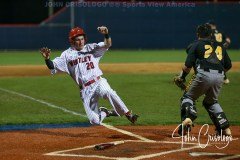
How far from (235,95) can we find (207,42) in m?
6.82

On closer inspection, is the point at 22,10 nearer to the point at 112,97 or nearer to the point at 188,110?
the point at 112,97

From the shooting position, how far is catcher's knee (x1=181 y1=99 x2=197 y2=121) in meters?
8.34

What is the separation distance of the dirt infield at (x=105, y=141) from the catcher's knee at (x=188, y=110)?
39 cm

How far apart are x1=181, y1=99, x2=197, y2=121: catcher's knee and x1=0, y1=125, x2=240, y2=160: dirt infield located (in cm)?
39

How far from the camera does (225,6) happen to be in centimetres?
3362

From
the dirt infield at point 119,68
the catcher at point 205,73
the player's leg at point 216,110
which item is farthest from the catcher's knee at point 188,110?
the dirt infield at point 119,68

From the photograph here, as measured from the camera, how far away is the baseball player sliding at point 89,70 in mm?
8992

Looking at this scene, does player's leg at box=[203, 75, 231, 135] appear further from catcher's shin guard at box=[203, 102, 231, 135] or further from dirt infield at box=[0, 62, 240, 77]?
dirt infield at box=[0, 62, 240, 77]

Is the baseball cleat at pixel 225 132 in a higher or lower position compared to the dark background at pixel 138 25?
higher

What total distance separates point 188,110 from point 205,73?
64cm

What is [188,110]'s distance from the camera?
835 centimetres

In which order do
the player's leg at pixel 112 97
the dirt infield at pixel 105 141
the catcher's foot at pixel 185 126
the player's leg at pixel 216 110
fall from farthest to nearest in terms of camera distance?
the player's leg at pixel 112 97 < the player's leg at pixel 216 110 < the catcher's foot at pixel 185 126 < the dirt infield at pixel 105 141

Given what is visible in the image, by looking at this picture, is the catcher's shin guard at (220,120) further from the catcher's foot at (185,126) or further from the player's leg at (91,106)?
the player's leg at (91,106)

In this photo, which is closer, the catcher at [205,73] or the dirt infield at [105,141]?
the dirt infield at [105,141]
